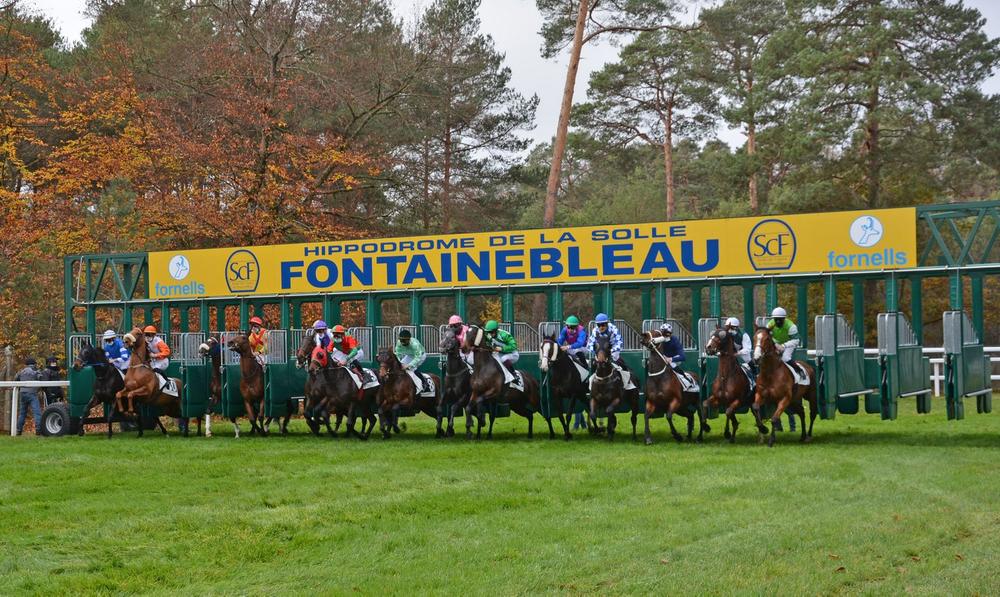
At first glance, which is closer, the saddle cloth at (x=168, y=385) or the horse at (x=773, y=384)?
the horse at (x=773, y=384)

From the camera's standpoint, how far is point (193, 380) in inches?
792

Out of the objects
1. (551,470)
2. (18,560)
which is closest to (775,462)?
(551,470)

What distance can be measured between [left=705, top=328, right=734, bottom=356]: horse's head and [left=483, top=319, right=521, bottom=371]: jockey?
3.02m

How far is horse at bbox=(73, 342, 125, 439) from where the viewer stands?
19000mm

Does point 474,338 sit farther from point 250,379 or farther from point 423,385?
point 250,379

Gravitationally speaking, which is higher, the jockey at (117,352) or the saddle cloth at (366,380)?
the jockey at (117,352)

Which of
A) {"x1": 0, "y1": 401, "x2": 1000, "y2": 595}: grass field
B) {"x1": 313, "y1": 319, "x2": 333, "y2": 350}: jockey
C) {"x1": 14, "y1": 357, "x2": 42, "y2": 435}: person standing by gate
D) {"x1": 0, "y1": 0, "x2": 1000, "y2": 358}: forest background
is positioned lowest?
{"x1": 0, "y1": 401, "x2": 1000, "y2": 595}: grass field

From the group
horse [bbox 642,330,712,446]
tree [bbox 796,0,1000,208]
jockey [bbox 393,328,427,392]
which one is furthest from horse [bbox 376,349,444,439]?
tree [bbox 796,0,1000,208]

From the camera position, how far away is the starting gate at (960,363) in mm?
15422

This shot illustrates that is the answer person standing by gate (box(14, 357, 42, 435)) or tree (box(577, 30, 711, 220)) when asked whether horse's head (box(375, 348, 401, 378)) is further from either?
tree (box(577, 30, 711, 220))

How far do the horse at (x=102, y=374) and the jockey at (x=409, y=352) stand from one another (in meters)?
4.44

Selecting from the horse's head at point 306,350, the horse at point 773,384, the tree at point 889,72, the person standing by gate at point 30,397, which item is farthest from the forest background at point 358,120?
the horse at point 773,384

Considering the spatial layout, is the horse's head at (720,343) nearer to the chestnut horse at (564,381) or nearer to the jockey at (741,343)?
the jockey at (741,343)

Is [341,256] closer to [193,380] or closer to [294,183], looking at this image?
[193,380]
